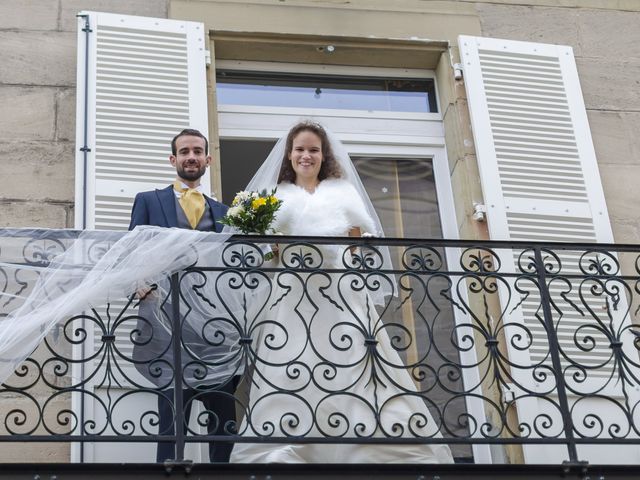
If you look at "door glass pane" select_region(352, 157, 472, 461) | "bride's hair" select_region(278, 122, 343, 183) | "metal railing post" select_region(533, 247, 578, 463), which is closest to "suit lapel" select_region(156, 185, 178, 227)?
"bride's hair" select_region(278, 122, 343, 183)

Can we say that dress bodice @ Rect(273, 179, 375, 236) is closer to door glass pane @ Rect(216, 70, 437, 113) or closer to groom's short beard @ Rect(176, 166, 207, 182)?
groom's short beard @ Rect(176, 166, 207, 182)

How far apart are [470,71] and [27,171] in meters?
2.72

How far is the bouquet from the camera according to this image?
6.73 meters

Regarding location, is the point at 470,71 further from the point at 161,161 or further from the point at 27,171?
the point at 27,171

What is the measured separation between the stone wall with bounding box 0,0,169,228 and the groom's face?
0.90 m

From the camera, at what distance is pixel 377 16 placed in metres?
8.80

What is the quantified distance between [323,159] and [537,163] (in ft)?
5.42

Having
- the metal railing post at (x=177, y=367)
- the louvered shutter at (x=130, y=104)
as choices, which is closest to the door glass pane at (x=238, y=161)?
the louvered shutter at (x=130, y=104)

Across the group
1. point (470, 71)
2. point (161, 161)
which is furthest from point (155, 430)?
point (470, 71)

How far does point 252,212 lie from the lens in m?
6.73

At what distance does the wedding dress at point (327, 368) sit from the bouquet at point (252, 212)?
21 centimetres

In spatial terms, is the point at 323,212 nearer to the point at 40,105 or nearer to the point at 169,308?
the point at 169,308

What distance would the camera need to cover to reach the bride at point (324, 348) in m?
6.45

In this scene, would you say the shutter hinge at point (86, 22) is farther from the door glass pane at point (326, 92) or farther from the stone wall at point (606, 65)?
the stone wall at point (606, 65)
